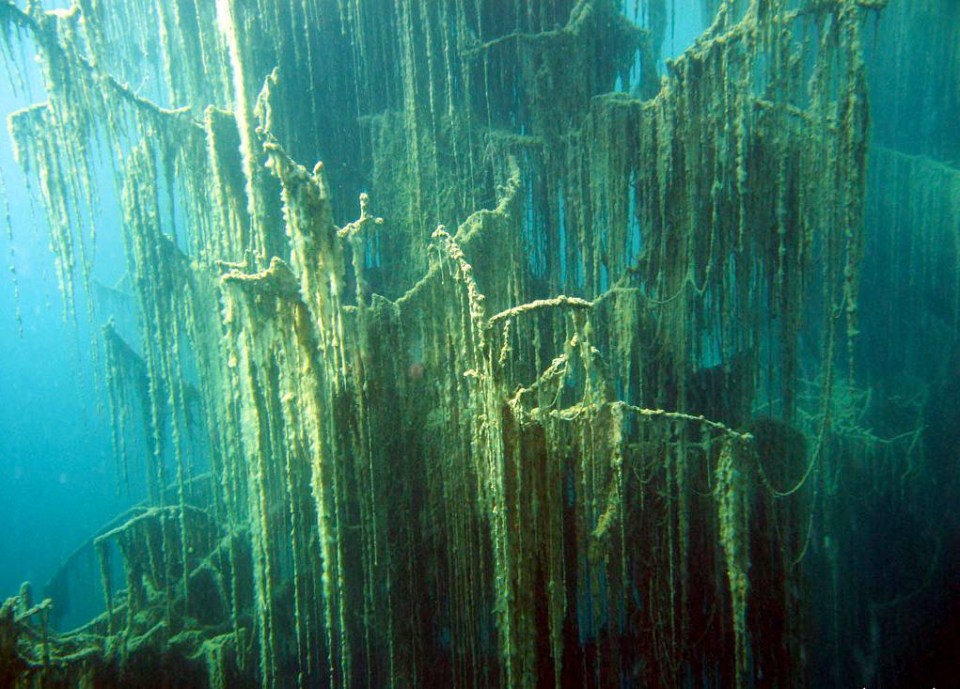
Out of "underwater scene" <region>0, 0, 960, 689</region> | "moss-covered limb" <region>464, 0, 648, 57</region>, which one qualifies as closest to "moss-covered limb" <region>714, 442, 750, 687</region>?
"underwater scene" <region>0, 0, 960, 689</region>

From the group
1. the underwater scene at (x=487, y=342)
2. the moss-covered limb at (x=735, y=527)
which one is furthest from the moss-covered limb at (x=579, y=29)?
the moss-covered limb at (x=735, y=527)

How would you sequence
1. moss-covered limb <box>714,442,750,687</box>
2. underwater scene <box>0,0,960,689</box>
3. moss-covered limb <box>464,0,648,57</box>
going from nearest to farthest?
moss-covered limb <box>714,442,750,687</box> → underwater scene <box>0,0,960,689</box> → moss-covered limb <box>464,0,648,57</box>

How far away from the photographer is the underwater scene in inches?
152

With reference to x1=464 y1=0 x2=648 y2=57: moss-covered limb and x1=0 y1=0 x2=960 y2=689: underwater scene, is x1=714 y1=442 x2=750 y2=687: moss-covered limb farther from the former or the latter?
x1=464 y1=0 x2=648 y2=57: moss-covered limb

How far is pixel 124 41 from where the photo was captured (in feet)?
22.7

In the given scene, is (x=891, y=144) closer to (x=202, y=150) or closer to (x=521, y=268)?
(x=521, y=268)

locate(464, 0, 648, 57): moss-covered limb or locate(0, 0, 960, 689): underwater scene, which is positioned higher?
locate(464, 0, 648, 57): moss-covered limb

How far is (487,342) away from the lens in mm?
3559

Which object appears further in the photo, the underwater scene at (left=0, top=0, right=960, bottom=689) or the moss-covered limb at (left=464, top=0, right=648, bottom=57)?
the moss-covered limb at (left=464, top=0, right=648, bottom=57)

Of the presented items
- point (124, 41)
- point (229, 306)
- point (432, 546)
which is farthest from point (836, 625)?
point (124, 41)

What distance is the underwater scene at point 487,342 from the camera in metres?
3.87

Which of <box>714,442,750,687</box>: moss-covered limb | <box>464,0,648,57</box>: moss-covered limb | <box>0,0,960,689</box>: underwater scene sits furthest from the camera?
<box>464,0,648,57</box>: moss-covered limb

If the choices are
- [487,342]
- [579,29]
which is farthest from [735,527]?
[579,29]

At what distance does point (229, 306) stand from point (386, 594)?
103 inches
